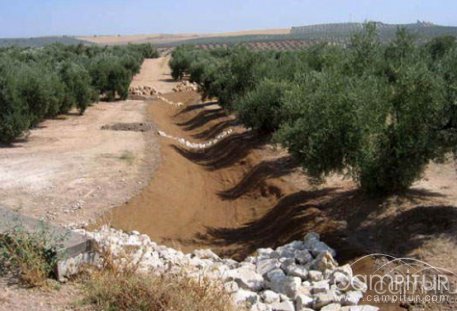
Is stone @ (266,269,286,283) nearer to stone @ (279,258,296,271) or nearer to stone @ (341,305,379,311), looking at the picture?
stone @ (279,258,296,271)

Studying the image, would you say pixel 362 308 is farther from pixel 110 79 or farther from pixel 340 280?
pixel 110 79

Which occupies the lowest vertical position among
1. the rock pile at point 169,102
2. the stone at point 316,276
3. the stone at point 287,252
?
the rock pile at point 169,102

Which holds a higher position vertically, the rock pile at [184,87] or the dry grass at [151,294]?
the dry grass at [151,294]

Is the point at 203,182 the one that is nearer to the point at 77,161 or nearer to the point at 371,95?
the point at 77,161

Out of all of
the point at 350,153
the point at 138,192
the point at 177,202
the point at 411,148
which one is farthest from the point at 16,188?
the point at 411,148

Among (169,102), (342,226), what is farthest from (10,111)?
(169,102)

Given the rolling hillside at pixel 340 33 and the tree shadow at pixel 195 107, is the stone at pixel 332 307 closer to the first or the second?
the rolling hillside at pixel 340 33

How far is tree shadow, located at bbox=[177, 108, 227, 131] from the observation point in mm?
31562

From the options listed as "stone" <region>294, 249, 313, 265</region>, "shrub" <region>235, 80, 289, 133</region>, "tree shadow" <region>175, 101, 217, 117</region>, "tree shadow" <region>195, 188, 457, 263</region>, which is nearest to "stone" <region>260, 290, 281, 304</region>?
"stone" <region>294, 249, 313, 265</region>

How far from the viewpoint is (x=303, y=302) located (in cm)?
788

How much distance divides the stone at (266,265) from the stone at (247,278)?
0.22 meters

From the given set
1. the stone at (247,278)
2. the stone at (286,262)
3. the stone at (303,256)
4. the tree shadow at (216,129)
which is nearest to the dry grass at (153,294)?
the stone at (247,278)

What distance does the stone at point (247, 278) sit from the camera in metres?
8.71

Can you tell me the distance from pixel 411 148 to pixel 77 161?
11167 mm
